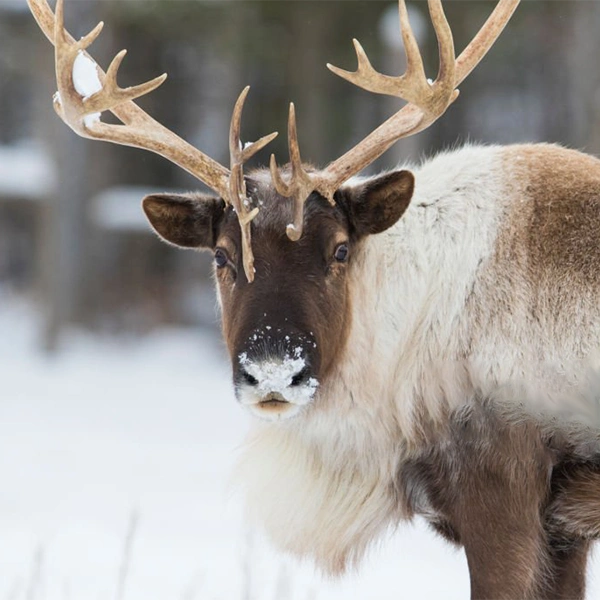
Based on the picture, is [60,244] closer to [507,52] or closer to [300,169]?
[507,52]

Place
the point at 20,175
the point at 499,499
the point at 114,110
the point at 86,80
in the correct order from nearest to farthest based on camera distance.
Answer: the point at 499,499
the point at 86,80
the point at 114,110
the point at 20,175

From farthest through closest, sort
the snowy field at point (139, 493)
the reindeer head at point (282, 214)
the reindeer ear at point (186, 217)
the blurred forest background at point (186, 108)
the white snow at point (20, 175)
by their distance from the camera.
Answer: the white snow at point (20, 175) < the blurred forest background at point (186, 108) < the snowy field at point (139, 493) < the reindeer ear at point (186, 217) < the reindeer head at point (282, 214)

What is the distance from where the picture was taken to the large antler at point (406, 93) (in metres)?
4.20

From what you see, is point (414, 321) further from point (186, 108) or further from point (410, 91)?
point (186, 108)

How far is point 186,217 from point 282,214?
0.48 m

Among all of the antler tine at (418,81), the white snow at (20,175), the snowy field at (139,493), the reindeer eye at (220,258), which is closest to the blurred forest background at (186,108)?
the white snow at (20,175)

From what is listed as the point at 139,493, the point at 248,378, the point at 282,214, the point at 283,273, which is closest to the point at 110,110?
the point at 282,214

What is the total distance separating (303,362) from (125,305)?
38.3 feet

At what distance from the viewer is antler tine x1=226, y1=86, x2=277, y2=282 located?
4.08m

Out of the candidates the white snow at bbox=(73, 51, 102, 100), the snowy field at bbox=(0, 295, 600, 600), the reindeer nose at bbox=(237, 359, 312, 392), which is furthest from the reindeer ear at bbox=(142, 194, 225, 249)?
the snowy field at bbox=(0, 295, 600, 600)

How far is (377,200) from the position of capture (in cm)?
432

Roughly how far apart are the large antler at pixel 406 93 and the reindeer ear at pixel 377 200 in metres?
0.07

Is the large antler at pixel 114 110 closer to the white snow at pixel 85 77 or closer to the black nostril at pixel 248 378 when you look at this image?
the white snow at pixel 85 77

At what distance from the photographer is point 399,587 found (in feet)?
20.3
